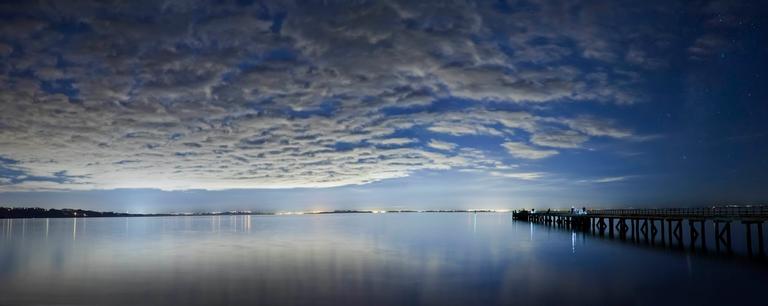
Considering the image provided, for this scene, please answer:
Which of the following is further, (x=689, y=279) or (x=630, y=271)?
(x=630, y=271)

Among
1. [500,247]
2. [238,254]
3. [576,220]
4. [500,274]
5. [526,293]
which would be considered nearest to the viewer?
[526,293]

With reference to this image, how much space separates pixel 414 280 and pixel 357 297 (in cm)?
620

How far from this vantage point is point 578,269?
36062mm

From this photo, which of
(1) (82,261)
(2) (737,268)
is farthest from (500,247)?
(1) (82,261)

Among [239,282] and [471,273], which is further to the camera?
[471,273]

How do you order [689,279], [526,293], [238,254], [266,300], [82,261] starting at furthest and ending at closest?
1. [238,254]
2. [82,261]
3. [689,279]
4. [526,293]
5. [266,300]

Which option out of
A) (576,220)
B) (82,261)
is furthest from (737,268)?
(576,220)

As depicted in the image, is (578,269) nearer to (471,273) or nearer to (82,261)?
(471,273)

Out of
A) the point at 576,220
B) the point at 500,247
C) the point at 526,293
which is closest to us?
the point at 526,293

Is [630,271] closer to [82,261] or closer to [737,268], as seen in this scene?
[737,268]

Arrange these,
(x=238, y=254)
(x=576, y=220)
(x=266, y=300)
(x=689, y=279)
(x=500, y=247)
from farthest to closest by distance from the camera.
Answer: (x=576, y=220)
(x=500, y=247)
(x=238, y=254)
(x=689, y=279)
(x=266, y=300)

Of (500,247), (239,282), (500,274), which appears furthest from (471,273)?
(500,247)

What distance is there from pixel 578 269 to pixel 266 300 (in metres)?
21.9

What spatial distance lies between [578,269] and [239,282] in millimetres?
22323
